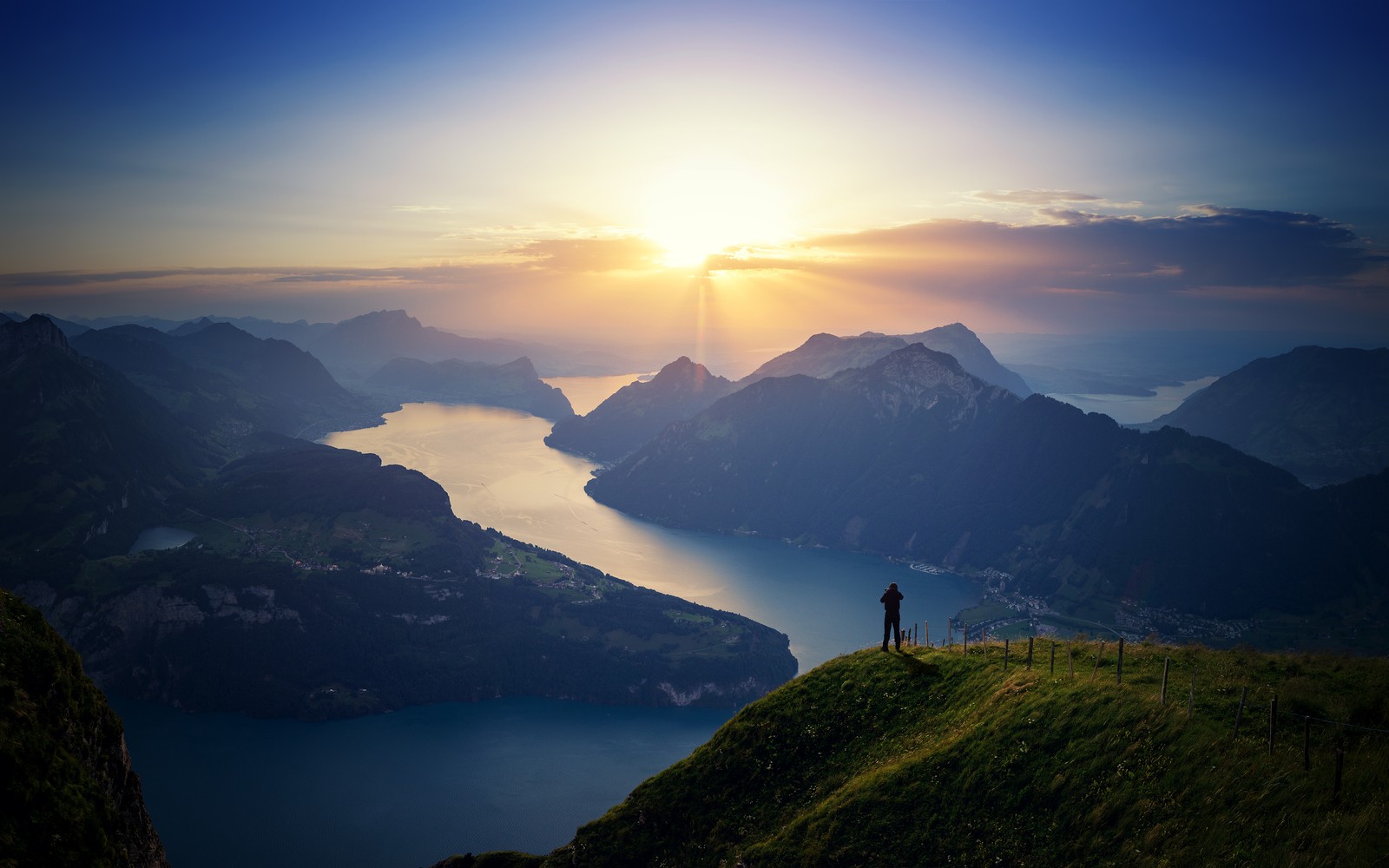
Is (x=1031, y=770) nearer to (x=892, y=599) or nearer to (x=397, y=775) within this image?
(x=892, y=599)

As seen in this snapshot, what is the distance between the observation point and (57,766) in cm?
2416

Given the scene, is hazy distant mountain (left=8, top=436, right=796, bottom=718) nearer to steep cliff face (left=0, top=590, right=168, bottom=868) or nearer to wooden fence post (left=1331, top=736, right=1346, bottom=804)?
steep cliff face (left=0, top=590, right=168, bottom=868)

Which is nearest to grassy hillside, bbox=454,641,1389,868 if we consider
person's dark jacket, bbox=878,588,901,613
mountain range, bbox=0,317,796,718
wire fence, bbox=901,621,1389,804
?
wire fence, bbox=901,621,1389,804

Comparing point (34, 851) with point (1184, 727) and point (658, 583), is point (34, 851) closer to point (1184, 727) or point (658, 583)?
point (1184, 727)

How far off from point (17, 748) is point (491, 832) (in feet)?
283

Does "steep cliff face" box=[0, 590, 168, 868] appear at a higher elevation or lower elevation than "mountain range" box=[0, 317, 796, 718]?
higher

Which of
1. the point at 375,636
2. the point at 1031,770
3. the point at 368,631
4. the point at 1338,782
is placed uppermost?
the point at 1338,782

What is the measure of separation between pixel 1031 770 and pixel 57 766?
105 ft

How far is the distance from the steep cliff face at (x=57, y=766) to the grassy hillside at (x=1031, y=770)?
2089 cm

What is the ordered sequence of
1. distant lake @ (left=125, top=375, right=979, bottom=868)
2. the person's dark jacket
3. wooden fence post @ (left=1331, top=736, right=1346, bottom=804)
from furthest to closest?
distant lake @ (left=125, top=375, right=979, bottom=868)
the person's dark jacket
wooden fence post @ (left=1331, top=736, right=1346, bottom=804)

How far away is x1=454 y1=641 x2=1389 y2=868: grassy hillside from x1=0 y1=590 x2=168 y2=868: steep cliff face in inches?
822

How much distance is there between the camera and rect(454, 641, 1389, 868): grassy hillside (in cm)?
2294

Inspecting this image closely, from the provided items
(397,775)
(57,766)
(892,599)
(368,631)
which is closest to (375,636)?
(368,631)

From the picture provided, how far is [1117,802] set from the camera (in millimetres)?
25656
